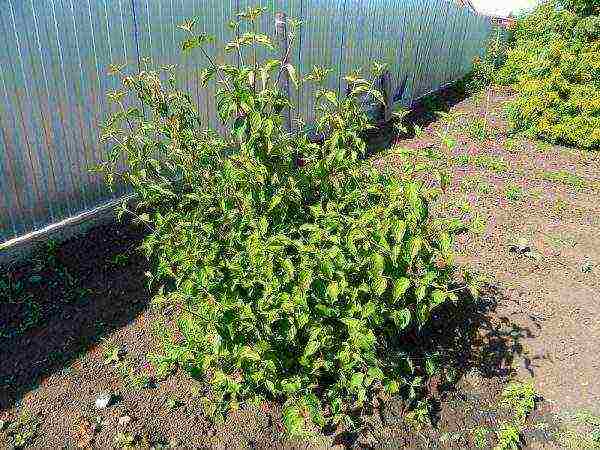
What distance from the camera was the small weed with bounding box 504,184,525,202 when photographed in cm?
527

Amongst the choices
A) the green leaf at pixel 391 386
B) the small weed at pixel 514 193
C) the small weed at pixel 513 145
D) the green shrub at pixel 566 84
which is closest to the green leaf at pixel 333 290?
the green leaf at pixel 391 386

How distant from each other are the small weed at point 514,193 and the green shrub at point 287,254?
284cm

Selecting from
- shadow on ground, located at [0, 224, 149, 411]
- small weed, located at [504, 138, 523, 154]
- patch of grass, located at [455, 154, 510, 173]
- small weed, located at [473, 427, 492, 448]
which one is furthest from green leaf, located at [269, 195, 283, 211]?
small weed, located at [504, 138, 523, 154]

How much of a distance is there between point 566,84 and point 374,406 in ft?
19.7

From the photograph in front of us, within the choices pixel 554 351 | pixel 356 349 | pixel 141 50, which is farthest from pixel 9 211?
pixel 554 351

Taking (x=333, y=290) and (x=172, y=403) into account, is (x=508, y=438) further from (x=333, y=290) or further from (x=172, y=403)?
(x=172, y=403)

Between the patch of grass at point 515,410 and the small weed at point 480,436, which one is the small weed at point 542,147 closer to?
the patch of grass at point 515,410

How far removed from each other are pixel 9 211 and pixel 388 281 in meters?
3.02

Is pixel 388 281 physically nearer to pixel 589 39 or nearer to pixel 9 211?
pixel 9 211

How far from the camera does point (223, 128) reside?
5414 mm

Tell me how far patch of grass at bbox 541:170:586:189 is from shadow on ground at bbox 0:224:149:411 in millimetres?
4560

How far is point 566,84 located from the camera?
696 cm

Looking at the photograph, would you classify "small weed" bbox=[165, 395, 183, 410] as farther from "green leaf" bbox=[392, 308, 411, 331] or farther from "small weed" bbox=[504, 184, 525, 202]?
"small weed" bbox=[504, 184, 525, 202]

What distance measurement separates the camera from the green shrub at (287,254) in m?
2.36
